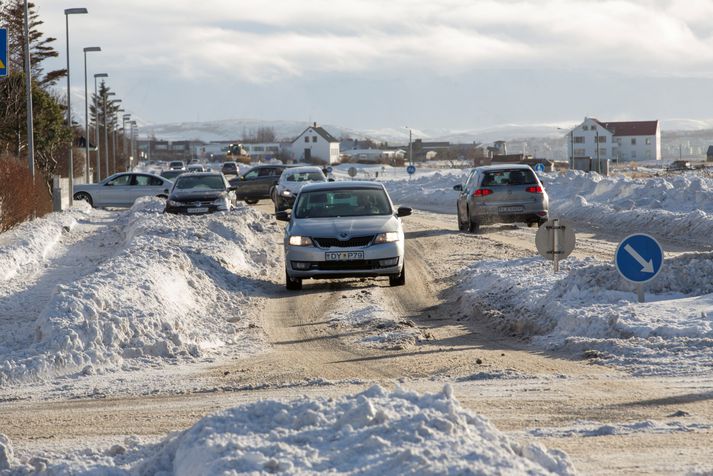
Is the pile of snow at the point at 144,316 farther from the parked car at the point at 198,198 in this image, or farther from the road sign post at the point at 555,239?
the parked car at the point at 198,198

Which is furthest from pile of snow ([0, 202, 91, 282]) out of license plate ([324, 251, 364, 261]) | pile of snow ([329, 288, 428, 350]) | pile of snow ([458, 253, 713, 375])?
pile of snow ([458, 253, 713, 375])

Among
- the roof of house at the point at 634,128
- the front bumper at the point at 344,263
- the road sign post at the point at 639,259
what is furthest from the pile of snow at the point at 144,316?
the roof of house at the point at 634,128

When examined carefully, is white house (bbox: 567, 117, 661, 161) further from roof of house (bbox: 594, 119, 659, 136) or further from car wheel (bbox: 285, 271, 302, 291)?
car wheel (bbox: 285, 271, 302, 291)

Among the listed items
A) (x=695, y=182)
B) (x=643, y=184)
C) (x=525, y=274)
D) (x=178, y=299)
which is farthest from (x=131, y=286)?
(x=643, y=184)

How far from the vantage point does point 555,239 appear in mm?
15656

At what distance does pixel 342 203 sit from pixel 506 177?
393 inches

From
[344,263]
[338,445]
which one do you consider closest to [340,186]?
[344,263]

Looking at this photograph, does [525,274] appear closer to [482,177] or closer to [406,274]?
[406,274]

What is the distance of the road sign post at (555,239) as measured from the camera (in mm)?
15523

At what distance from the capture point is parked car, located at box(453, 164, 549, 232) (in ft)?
89.3

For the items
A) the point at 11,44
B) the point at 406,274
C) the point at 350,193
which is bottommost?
the point at 406,274

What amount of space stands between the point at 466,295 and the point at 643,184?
25.6 meters

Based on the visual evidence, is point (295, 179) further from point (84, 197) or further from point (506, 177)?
point (506, 177)

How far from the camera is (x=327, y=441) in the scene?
624cm
